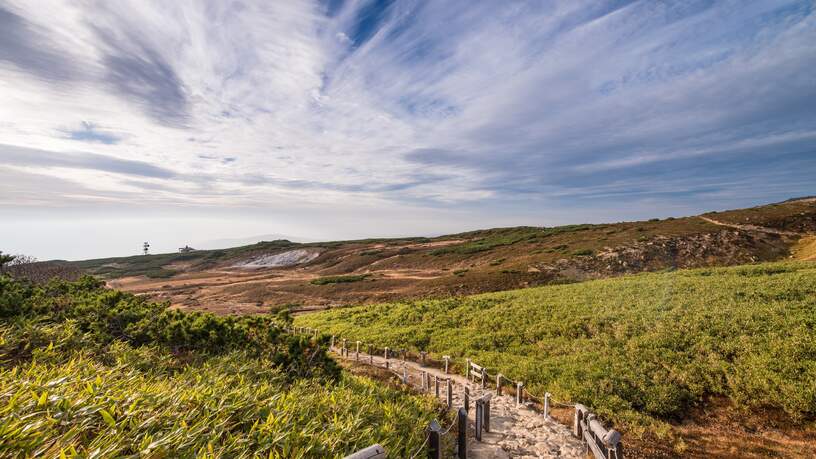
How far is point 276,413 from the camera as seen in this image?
4992 mm

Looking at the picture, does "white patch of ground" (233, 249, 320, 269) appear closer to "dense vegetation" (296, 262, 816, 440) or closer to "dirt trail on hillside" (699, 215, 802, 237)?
"dense vegetation" (296, 262, 816, 440)

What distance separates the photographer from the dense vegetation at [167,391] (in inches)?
140

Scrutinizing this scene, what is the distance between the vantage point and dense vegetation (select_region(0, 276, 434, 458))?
3562 millimetres

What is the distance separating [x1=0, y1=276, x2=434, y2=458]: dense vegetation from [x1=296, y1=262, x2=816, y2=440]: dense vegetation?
6594 millimetres

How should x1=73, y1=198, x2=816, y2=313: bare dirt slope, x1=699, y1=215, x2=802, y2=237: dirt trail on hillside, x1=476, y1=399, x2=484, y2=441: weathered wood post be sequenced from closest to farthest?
x1=476, y1=399, x2=484, y2=441: weathered wood post < x1=73, y1=198, x2=816, y2=313: bare dirt slope < x1=699, y1=215, x2=802, y2=237: dirt trail on hillside

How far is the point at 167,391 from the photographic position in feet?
16.2

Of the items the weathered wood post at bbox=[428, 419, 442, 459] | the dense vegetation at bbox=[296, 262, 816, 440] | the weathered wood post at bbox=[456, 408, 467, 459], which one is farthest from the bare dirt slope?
the weathered wood post at bbox=[428, 419, 442, 459]

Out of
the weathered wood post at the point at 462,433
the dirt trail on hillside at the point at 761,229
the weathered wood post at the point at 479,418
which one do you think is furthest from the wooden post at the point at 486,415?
the dirt trail on hillside at the point at 761,229

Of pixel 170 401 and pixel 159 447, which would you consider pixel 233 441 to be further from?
pixel 170 401

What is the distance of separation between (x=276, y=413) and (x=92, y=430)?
2.10m

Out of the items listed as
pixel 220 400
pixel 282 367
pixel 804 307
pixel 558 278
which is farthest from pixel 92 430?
pixel 558 278

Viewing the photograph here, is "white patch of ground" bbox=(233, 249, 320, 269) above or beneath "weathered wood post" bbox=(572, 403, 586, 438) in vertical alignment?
above

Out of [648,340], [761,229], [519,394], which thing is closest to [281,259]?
[519,394]

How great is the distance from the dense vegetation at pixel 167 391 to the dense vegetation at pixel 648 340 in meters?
6.59
